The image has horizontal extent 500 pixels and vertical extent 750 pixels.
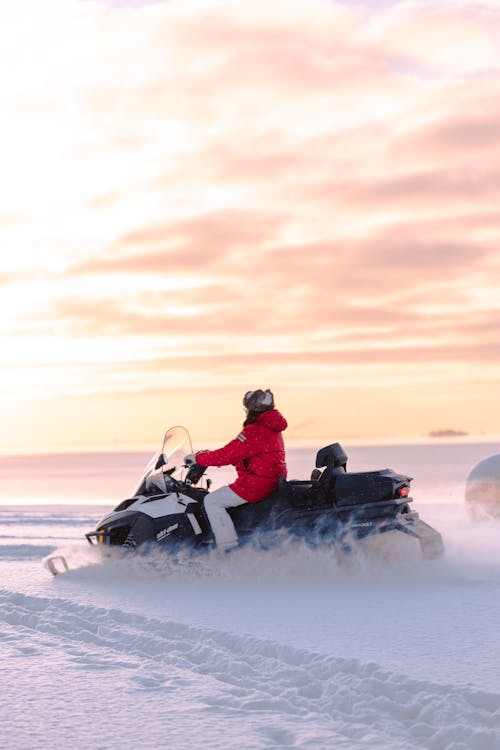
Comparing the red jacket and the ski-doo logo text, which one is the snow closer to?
the ski-doo logo text

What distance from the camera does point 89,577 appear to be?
938 cm

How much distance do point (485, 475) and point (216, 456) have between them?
9.19m

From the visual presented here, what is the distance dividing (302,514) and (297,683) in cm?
376

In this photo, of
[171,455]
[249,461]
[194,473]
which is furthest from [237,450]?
[171,455]

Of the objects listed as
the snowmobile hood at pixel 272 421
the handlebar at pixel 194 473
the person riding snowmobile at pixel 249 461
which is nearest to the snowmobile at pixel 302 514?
the handlebar at pixel 194 473

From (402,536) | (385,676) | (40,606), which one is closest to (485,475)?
(402,536)

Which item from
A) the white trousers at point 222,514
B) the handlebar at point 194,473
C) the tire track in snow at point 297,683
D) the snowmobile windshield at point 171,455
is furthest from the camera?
the snowmobile windshield at point 171,455

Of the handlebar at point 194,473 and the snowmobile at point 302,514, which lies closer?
the snowmobile at point 302,514

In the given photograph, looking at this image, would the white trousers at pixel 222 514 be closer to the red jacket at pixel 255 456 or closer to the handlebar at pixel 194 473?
the red jacket at pixel 255 456

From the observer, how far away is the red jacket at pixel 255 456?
28.6ft

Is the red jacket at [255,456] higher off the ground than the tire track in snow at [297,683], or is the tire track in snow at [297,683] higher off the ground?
the red jacket at [255,456]

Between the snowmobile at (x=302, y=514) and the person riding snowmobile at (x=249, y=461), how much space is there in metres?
0.12

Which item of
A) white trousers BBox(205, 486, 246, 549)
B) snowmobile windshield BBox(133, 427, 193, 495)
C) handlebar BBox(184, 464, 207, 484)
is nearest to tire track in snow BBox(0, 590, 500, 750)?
white trousers BBox(205, 486, 246, 549)

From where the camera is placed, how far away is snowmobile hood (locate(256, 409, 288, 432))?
8.74 meters
